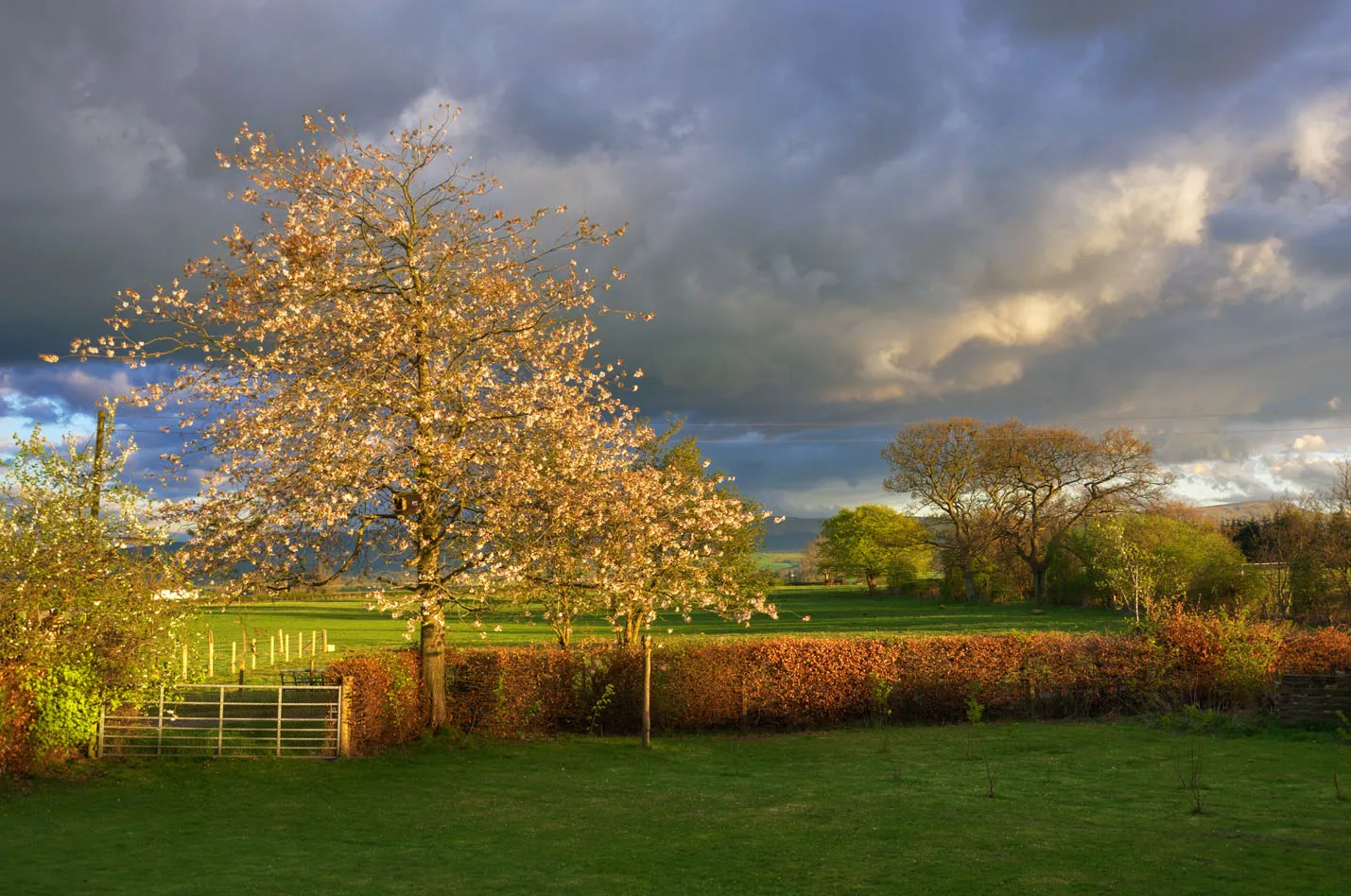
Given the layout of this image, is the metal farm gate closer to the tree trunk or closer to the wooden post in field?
the tree trunk

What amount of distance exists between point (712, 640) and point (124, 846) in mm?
12690

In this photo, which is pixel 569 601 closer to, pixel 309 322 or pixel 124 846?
pixel 309 322

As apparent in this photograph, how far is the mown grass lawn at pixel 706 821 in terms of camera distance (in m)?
10.3

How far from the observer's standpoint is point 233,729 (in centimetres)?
1789

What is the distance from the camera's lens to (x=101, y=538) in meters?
17.1

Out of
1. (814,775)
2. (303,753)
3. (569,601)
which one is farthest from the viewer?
(569,601)

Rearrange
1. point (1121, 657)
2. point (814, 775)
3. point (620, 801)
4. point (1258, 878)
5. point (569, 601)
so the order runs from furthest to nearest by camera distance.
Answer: point (1121, 657), point (569, 601), point (814, 775), point (620, 801), point (1258, 878)

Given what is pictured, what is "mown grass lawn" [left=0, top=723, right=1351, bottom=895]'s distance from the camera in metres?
10.3

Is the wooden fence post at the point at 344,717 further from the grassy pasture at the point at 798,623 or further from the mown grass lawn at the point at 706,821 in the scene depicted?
the grassy pasture at the point at 798,623

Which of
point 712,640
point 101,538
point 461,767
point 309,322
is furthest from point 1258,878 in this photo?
point 101,538

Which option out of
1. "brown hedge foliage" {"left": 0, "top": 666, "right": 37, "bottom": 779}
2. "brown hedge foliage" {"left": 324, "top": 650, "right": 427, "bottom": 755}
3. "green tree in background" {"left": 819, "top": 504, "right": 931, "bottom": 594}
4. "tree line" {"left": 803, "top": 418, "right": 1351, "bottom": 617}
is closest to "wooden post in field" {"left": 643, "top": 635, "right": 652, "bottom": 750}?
"brown hedge foliage" {"left": 324, "top": 650, "right": 427, "bottom": 755}

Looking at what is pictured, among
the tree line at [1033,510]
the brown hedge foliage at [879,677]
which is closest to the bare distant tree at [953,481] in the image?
the tree line at [1033,510]

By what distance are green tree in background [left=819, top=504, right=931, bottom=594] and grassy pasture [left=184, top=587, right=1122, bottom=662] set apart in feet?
13.4

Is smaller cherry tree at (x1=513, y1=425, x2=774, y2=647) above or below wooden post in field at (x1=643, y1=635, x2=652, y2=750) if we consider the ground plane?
above
